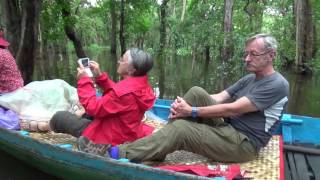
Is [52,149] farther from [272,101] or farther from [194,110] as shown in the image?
[272,101]

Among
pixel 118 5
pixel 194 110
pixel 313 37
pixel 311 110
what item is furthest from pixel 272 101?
pixel 118 5

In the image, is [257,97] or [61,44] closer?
[257,97]

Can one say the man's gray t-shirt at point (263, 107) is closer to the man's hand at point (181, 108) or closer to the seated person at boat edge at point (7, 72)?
the man's hand at point (181, 108)

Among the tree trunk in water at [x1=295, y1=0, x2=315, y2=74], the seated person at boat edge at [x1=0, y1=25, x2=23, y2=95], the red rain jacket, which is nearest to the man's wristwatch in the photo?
the red rain jacket

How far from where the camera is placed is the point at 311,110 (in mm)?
10289

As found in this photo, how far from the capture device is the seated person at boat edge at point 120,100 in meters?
4.18

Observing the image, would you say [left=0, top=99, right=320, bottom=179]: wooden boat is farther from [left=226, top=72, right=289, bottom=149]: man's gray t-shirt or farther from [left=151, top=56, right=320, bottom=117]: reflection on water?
[left=151, top=56, right=320, bottom=117]: reflection on water

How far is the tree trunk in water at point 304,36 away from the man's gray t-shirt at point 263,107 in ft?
51.8

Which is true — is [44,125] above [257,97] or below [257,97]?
below

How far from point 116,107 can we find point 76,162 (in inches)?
24.5

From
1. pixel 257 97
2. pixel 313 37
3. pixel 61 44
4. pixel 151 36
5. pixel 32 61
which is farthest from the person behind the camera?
pixel 151 36

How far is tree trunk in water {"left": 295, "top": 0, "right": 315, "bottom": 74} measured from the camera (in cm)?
1948

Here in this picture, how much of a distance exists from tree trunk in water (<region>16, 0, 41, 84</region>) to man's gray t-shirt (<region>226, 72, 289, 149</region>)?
6.27m

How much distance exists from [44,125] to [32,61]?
15.6 feet
